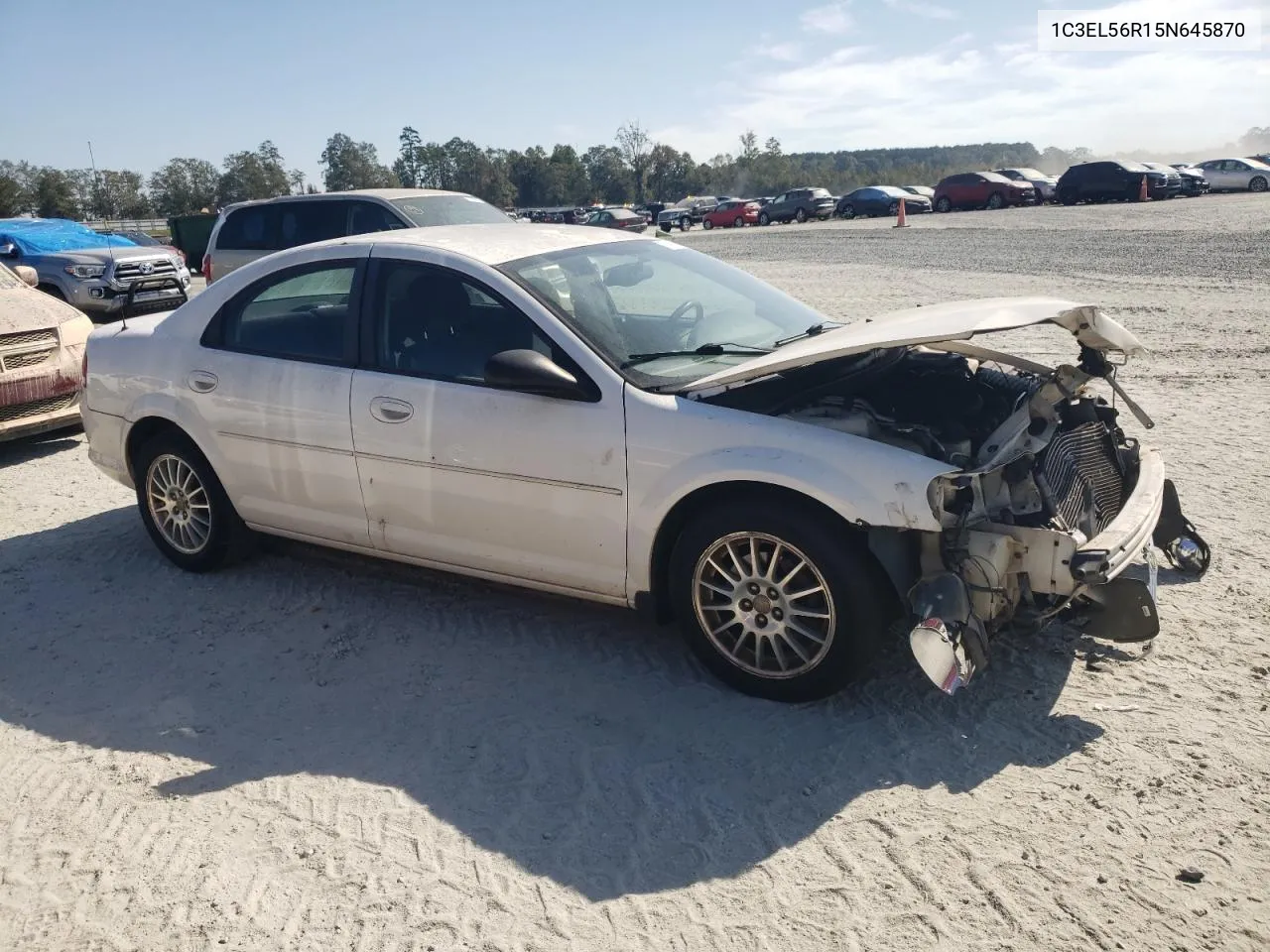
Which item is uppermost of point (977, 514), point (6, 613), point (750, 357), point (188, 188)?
point (188, 188)

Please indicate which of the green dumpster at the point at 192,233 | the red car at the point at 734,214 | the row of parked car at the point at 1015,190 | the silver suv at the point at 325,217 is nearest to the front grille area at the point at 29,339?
the silver suv at the point at 325,217

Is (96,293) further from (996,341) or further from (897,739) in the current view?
(897,739)

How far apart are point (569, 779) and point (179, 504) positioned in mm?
3059

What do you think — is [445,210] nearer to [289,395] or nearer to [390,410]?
[289,395]

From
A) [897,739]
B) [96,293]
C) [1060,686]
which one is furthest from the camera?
[96,293]

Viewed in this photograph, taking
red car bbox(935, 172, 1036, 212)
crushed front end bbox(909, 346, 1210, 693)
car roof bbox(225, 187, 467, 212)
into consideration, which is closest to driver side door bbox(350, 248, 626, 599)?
crushed front end bbox(909, 346, 1210, 693)

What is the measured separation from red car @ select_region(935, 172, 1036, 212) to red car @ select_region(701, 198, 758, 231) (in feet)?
29.3

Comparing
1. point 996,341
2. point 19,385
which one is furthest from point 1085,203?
point 19,385

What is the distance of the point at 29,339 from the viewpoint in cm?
820

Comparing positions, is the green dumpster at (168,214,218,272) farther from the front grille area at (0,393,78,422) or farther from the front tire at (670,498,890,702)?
the front tire at (670,498,890,702)

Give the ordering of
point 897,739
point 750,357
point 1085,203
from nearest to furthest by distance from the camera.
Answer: point 897,739 < point 750,357 < point 1085,203

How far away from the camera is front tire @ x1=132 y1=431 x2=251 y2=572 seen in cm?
532

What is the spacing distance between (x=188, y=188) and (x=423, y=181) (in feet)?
104

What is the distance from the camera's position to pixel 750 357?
437 centimetres
